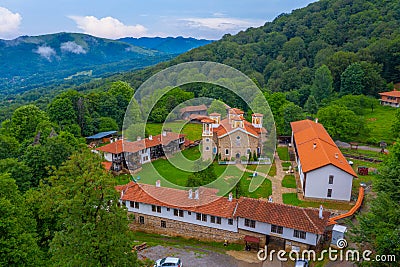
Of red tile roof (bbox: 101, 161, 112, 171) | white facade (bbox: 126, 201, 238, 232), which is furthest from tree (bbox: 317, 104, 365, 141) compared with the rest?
red tile roof (bbox: 101, 161, 112, 171)

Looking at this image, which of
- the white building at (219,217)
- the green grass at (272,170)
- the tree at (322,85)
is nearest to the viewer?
the white building at (219,217)

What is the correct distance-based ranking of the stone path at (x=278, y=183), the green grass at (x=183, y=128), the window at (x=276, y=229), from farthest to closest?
the green grass at (x=183, y=128), the stone path at (x=278, y=183), the window at (x=276, y=229)

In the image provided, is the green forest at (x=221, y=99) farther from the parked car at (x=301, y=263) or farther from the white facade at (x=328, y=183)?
the white facade at (x=328, y=183)

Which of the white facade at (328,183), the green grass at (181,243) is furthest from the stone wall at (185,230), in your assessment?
the white facade at (328,183)

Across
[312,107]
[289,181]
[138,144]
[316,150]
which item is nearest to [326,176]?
[316,150]

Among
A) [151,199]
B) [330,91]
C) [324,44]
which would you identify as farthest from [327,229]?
[324,44]

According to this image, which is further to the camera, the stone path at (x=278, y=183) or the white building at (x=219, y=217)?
the stone path at (x=278, y=183)

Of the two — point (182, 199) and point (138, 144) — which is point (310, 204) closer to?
point (182, 199)
